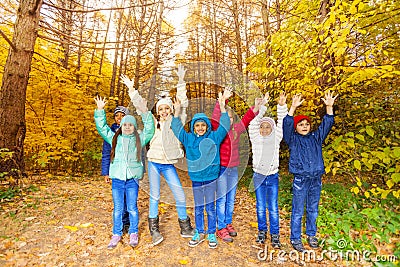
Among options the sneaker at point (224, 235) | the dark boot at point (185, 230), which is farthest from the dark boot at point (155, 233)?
the sneaker at point (224, 235)

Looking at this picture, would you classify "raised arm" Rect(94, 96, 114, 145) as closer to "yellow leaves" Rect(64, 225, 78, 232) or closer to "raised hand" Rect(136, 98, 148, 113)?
"raised hand" Rect(136, 98, 148, 113)

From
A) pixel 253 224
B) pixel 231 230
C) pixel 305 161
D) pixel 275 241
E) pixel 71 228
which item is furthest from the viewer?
pixel 253 224

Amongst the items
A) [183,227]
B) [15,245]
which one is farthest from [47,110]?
[183,227]

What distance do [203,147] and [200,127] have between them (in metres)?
0.28

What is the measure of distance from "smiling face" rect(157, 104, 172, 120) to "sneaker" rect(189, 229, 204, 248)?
171cm

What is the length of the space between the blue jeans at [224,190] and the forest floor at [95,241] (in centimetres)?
37

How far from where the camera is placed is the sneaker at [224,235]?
3.58 meters

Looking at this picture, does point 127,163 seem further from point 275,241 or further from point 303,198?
point 303,198

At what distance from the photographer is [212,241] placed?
11.3ft

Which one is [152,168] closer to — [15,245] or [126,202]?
[126,202]

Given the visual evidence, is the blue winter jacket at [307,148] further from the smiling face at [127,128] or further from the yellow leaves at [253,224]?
the smiling face at [127,128]

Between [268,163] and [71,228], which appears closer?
[268,163]

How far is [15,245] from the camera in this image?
3.24 metres

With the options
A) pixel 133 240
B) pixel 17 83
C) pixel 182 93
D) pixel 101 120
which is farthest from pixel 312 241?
pixel 17 83
